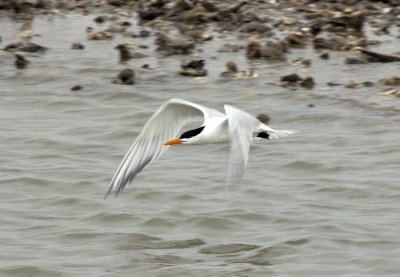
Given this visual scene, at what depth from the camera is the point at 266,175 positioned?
30.5 ft

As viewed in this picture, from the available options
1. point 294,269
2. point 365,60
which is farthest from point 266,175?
point 365,60

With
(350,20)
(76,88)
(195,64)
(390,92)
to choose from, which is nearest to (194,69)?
(195,64)

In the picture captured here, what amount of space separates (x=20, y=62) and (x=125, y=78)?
59.7 inches

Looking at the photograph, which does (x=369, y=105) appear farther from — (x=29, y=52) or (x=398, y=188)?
(x=29, y=52)

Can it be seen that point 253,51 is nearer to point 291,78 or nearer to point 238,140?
point 291,78

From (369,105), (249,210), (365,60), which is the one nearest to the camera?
(249,210)

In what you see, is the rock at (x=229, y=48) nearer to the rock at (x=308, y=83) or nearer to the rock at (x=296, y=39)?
the rock at (x=296, y=39)

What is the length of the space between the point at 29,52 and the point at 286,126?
4.33 metres

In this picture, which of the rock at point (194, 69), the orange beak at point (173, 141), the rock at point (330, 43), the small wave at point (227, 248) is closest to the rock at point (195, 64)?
the rock at point (194, 69)

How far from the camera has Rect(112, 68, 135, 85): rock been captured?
1192 cm

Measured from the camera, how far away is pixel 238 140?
6.91 meters

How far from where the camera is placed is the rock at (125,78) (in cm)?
1192

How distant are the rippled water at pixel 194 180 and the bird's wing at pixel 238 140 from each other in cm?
84

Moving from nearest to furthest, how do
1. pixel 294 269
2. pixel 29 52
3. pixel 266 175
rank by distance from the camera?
pixel 294 269 → pixel 266 175 → pixel 29 52
